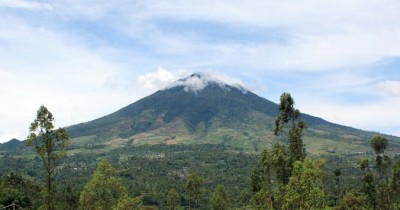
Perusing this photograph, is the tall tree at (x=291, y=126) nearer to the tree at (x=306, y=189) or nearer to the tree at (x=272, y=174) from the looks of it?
the tree at (x=272, y=174)

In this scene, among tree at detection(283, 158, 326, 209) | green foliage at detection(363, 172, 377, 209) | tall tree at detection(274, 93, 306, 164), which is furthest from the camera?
green foliage at detection(363, 172, 377, 209)

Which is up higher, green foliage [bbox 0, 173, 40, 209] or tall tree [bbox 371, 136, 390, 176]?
tall tree [bbox 371, 136, 390, 176]

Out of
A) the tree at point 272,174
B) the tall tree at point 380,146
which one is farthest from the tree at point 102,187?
the tall tree at point 380,146

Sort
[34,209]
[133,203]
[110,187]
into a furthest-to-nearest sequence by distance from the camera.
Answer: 1. [34,209]
2. [133,203]
3. [110,187]

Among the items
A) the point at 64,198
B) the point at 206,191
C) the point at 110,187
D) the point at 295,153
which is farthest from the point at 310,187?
the point at 206,191

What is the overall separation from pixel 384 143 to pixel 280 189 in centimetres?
3344

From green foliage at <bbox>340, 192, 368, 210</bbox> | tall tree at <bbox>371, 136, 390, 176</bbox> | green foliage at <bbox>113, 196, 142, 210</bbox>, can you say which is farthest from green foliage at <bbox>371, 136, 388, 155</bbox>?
green foliage at <bbox>113, 196, 142, 210</bbox>

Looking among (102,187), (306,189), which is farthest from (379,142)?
(102,187)

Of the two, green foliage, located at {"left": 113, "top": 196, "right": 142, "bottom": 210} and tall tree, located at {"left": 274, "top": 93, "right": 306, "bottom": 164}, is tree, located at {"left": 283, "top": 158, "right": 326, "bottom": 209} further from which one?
green foliage, located at {"left": 113, "top": 196, "right": 142, "bottom": 210}

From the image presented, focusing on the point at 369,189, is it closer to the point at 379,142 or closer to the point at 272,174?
the point at 379,142

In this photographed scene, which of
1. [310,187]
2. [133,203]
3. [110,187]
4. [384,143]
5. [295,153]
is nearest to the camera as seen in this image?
[310,187]

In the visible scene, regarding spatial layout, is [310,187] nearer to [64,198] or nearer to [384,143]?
[384,143]

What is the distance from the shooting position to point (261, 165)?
58.7 meters

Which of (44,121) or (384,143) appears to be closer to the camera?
(44,121)
